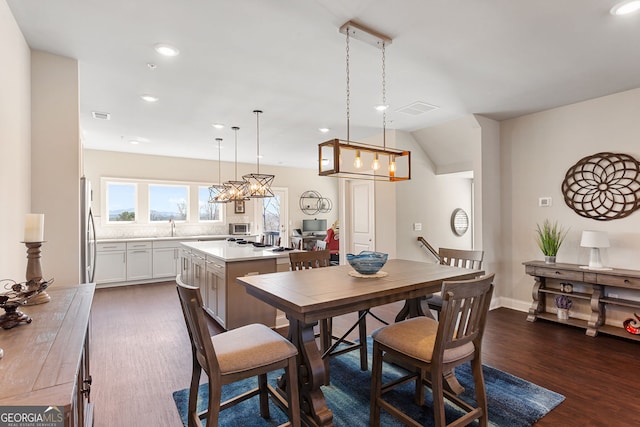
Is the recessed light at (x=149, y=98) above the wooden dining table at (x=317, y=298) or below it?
above

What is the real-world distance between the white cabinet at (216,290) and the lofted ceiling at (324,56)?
6.43 ft

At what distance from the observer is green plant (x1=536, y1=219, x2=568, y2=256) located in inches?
161

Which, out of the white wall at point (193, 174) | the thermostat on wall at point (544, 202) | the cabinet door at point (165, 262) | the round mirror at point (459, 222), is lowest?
the cabinet door at point (165, 262)

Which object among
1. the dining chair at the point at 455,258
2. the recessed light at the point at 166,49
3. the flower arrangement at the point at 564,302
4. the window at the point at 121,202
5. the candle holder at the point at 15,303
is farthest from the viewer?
the window at the point at 121,202

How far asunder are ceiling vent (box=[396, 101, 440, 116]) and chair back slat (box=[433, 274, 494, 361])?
2.76 metres

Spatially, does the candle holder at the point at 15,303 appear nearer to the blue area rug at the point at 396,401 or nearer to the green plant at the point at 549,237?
the blue area rug at the point at 396,401

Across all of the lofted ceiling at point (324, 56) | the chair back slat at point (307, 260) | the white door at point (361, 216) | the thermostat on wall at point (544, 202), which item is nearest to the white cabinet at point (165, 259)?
the lofted ceiling at point (324, 56)

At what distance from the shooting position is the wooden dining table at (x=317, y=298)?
1.84 metres

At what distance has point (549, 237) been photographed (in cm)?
416

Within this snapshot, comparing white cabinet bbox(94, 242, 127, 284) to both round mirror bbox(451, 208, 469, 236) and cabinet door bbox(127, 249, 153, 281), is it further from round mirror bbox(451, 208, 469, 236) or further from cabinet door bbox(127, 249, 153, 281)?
round mirror bbox(451, 208, 469, 236)

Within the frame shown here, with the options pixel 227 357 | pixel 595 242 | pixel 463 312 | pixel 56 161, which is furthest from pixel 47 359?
pixel 595 242

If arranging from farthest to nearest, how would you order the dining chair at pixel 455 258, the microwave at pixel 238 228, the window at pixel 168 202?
1. the microwave at pixel 238 228
2. the window at pixel 168 202
3. the dining chair at pixel 455 258

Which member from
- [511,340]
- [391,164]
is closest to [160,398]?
[391,164]

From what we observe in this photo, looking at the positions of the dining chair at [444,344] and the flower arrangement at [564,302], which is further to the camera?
the flower arrangement at [564,302]
